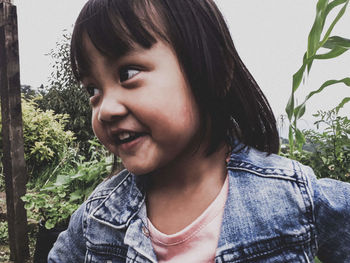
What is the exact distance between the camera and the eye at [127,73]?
0.76 metres

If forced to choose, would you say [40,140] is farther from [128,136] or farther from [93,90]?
[128,136]

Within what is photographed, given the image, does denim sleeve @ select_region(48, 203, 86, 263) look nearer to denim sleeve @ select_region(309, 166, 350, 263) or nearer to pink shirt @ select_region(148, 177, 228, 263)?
pink shirt @ select_region(148, 177, 228, 263)

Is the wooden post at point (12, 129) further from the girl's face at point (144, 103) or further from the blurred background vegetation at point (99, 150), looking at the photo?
the girl's face at point (144, 103)

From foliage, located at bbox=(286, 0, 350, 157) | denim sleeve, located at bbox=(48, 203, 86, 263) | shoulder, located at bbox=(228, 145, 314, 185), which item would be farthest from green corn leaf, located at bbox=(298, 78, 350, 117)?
denim sleeve, located at bbox=(48, 203, 86, 263)

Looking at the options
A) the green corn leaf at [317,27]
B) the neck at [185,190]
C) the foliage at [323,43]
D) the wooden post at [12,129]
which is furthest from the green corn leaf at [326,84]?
the wooden post at [12,129]

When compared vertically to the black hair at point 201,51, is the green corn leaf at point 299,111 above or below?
below

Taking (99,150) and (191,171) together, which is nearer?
(191,171)

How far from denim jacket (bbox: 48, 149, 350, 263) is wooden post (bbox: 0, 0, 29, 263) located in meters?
1.89

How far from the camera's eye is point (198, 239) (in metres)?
0.85

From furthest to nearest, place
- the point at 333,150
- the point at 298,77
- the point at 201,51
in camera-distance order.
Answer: the point at 333,150 < the point at 298,77 < the point at 201,51

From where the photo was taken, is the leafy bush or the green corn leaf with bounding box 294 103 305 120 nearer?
the green corn leaf with bounding box 294 103 305 120

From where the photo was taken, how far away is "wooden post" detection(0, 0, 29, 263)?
2.41 m

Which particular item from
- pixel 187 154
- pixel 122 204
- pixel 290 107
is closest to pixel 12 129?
pixel 122 204

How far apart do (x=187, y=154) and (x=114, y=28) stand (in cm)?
36
